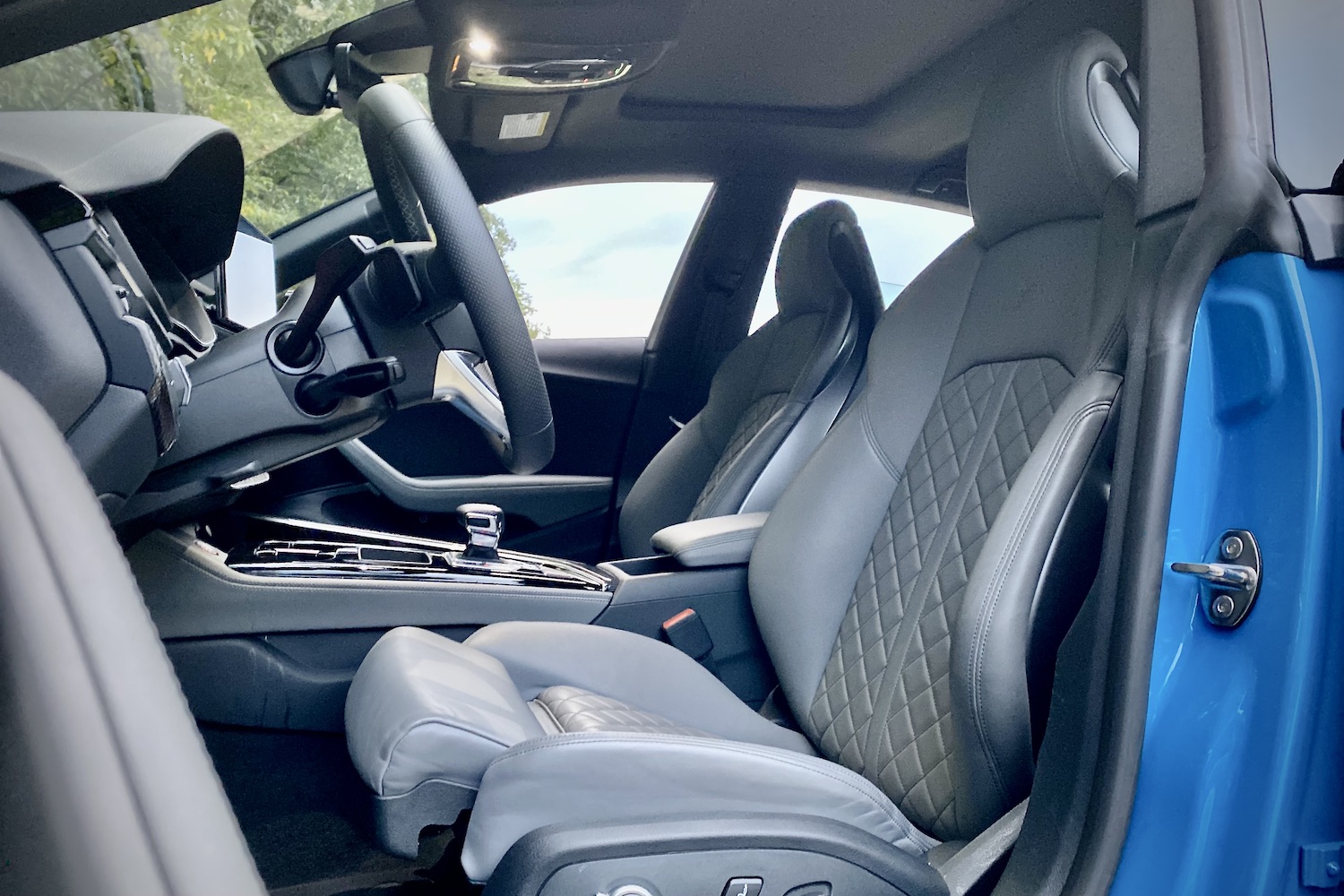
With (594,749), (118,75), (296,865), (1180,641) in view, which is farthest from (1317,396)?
(296,865)

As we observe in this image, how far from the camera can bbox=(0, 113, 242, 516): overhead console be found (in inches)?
26.6

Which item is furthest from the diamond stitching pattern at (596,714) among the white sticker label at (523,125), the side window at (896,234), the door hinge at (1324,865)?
the white sticker label at (523,125)

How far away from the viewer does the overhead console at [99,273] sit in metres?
0.68

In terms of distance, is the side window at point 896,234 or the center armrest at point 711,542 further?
the side window at point 896,234

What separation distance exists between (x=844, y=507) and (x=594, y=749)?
24.2 inches

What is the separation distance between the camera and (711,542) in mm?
1557

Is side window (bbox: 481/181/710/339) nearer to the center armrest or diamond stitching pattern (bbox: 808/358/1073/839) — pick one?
the center armrest

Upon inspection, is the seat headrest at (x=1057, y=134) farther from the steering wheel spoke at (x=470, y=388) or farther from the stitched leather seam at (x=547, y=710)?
the stitched leather seam at (x=547, y=710)

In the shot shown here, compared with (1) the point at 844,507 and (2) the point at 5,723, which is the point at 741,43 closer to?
(1) the point at 844,507

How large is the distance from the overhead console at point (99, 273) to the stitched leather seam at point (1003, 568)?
69cm

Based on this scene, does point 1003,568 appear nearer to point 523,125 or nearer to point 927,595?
point 927,595

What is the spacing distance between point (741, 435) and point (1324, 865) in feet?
4.74

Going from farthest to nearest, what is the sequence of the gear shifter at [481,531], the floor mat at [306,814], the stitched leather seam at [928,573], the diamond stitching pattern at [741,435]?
the diamond stitching pattern at [741,435], the gear shifter at [481,531], the floor mat at [306,814], the stitched leather seam at [928,573]

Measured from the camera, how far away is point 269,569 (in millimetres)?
1327
